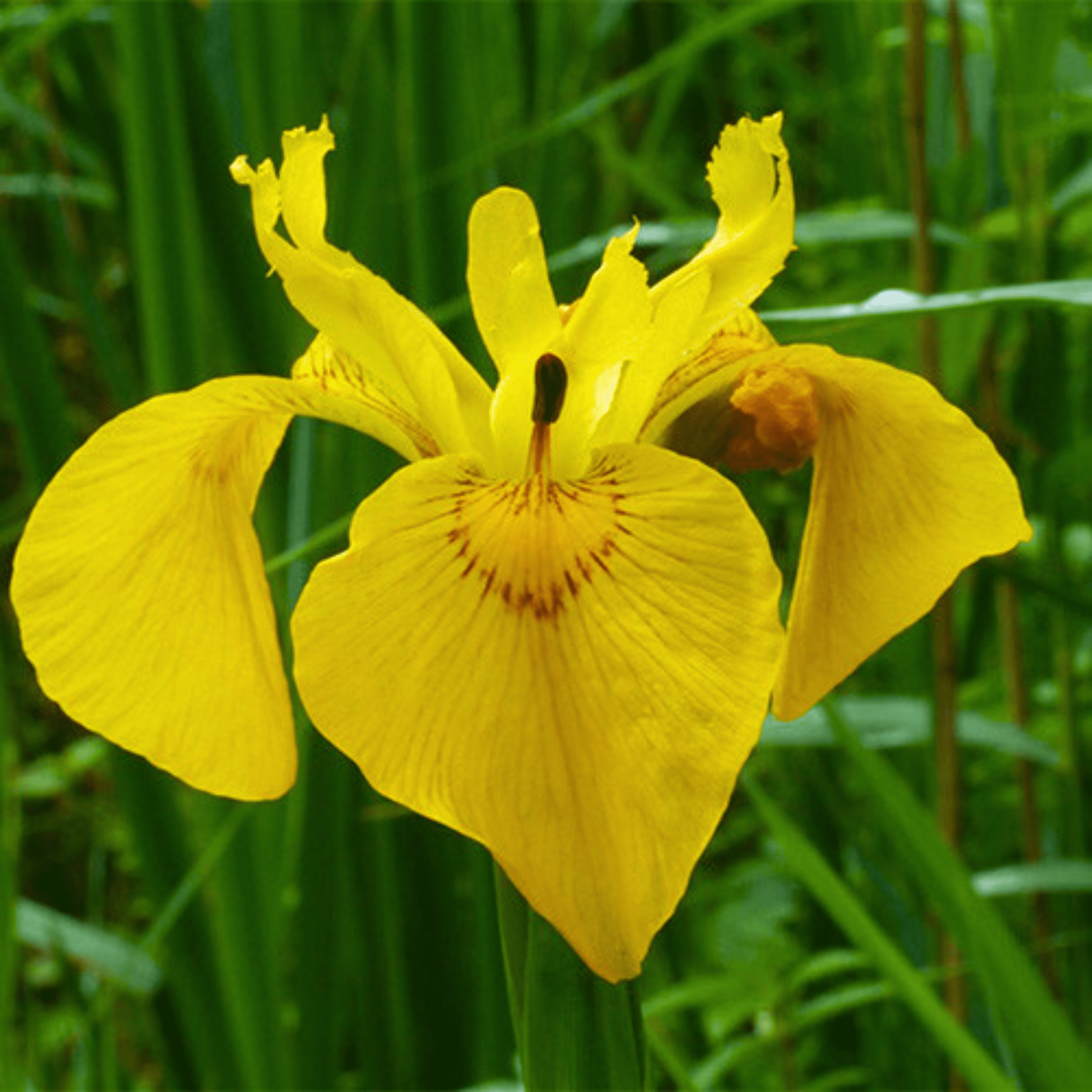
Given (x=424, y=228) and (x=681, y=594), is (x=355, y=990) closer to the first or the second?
(x=424, y=228)

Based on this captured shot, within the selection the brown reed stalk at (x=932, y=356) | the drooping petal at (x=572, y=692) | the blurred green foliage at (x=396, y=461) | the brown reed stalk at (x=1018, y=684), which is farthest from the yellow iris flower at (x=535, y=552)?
the brown reed stalk at (x=1018, y=684)

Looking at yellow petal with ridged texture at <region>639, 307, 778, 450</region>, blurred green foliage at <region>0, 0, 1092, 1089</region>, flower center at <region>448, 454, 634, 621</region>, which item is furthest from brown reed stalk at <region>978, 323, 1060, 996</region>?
flower center at <region>448, 454, 634, 621</region>

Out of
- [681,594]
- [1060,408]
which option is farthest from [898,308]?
[1060,408]

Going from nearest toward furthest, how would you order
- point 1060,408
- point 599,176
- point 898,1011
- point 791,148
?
point 1060,408 → point 898,1011 → point 791,148 → point 599,176

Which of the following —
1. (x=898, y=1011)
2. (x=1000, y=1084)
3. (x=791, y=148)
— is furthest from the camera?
(x=791, y=148)

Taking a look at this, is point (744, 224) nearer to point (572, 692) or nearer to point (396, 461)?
point (572, 692)

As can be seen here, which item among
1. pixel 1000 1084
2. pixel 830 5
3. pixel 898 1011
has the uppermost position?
pixel 830 5
